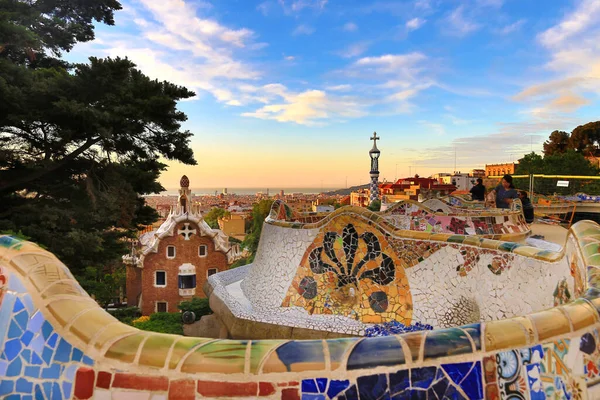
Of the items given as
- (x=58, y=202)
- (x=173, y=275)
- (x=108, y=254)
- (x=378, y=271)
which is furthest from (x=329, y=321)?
(x=173, y=275)

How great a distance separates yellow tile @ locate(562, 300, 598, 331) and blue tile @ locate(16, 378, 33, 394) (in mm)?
1678

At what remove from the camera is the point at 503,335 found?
1.18 metres

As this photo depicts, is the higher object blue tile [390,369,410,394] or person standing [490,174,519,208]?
person standing [490,174,519,208]

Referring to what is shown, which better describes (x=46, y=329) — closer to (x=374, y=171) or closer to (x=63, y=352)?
(x=63, y=352)

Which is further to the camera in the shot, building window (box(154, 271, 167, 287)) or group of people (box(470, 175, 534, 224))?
building window (box(154, 271, 167, 287))

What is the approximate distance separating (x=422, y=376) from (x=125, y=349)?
833mm

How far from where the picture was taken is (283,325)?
452cm

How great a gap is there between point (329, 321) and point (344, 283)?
49 cm

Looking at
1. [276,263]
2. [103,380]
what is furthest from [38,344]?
[276,263]

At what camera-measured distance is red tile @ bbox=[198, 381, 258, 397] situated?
3.49ft

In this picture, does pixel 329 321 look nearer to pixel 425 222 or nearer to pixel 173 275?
pixel 425 222

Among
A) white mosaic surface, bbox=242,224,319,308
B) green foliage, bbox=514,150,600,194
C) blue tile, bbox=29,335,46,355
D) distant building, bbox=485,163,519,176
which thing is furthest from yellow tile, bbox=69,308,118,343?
distant building, bbox=485,163,519,176

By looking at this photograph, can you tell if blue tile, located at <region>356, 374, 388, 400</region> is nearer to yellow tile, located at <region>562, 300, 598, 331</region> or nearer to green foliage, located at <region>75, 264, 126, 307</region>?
yellow tile, located at <region>562, 300, 598, 331</region>

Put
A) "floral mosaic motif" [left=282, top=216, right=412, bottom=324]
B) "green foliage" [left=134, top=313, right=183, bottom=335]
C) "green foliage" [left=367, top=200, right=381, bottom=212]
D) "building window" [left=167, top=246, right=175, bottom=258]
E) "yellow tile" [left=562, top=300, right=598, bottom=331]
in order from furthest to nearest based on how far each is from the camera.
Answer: "building window" [left=167, top=246, right=175, bottom=258] → "green foliage" [left=367, top=200, right=381, bottom=212] → "green foliage" [left=134, top=313, right=183, bottom=335] → "floral mosaic motif" [left=282, top=216, right=412, bottom=324] → "yellow tile" [left=562, top=300, right=598, bottom=331]
